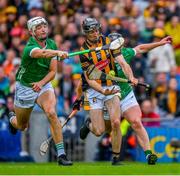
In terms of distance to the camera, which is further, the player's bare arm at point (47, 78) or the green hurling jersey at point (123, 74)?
the green hurling jersey at point (123, 74)

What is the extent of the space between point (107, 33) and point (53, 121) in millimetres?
6995

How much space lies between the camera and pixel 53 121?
16.5m

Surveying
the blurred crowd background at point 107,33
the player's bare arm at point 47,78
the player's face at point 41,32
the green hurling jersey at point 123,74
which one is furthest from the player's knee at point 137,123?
Result: the blurred crowd background at point 107,33

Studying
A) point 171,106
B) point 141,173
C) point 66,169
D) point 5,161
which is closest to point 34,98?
point 66,169

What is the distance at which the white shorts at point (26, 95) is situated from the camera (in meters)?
16.9

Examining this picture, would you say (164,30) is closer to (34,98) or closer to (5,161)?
(5,161)

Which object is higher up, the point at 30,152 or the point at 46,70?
the point at 46,70

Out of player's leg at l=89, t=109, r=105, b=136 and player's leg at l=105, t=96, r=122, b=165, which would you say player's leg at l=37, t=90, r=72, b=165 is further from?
player's leg at l=89, t=109, r=105, b=136

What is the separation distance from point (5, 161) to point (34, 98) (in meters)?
4.34

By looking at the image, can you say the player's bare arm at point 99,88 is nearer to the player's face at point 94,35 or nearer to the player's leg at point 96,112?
the player's leg at point 96,112

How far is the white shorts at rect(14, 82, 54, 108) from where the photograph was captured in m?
16.9

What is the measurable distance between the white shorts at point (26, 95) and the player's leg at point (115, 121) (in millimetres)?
985

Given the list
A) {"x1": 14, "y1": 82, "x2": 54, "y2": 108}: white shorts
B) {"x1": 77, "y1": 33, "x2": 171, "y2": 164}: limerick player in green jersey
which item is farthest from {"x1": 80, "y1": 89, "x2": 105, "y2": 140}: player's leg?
{"x1": 14, "y1": 82, "x2": 54, "y2": 108}: white shorts

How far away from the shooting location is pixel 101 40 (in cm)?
1698
